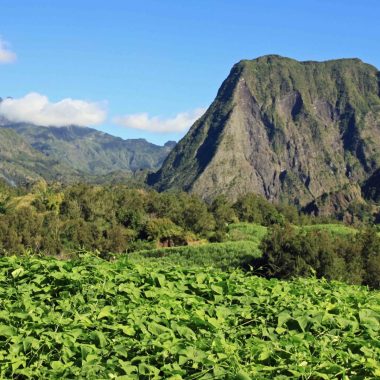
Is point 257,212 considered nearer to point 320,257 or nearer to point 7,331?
point 320,257

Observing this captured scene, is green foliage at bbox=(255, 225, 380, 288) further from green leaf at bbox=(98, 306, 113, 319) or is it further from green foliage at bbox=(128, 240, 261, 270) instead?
green leaf at bbox=(98, 306, 113, 319)

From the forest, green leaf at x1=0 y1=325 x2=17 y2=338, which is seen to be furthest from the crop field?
the forest

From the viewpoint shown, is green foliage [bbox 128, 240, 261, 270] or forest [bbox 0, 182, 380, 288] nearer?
forest [bbox 0, 182, 380, 288]

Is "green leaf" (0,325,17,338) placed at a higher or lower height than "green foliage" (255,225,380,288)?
higher

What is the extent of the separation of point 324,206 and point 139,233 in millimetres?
111159

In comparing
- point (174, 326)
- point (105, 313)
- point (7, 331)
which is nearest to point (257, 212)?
point (105, 313)

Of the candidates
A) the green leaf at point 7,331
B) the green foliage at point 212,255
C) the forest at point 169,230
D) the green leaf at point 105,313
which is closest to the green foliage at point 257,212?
the forest at point 169,230

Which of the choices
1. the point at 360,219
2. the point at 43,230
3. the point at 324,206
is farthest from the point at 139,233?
the point at 324,206

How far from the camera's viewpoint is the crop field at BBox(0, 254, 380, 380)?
4.32m

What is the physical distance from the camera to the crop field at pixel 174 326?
4.32 m

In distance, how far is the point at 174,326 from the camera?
4.97 m

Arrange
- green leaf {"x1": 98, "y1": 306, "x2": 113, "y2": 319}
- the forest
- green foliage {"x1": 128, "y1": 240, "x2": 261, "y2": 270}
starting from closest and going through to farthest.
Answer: green leaf {"x1": 98, "y1": 306, "x2": 113, "y2": 319} → the forest → green foliage {"x1": 128, "y1": 240, "x2": 261, "y2": 270}

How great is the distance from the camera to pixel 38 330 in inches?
199

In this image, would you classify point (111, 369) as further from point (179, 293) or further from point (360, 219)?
point (360, 219)
